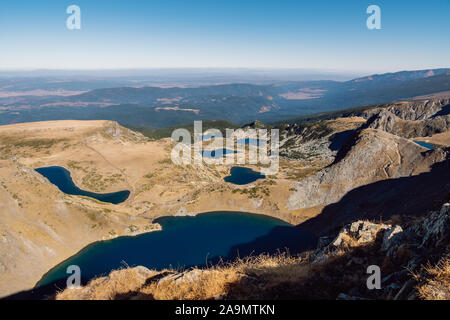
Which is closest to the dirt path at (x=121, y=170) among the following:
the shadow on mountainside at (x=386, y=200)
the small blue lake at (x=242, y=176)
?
the small blue lake at (x=242, y=176)

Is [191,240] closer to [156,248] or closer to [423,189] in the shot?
[156,248]

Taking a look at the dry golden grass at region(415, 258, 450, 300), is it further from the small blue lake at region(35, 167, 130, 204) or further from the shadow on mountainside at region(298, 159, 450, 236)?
the small blue lake at region(35, 167, 130, 204)

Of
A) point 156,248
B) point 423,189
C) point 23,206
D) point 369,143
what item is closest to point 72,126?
point 23,206

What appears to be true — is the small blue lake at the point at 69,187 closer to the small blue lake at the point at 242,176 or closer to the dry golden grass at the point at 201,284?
the small blue lake at the point at 242,176

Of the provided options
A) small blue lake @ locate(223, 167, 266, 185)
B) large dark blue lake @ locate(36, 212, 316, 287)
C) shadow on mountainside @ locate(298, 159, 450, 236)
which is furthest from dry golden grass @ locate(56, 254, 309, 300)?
small blue lake @ locate(223, 167, 266, 185)

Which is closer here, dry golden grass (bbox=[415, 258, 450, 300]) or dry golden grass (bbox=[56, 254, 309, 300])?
dry golden grass (bbox=[415, 258, 450, 300])

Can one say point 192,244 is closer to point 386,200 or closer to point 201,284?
point 386,200
